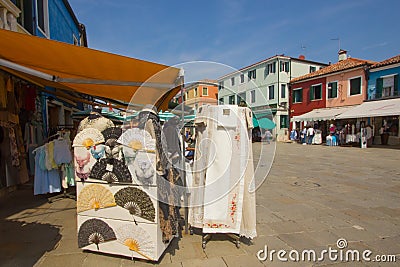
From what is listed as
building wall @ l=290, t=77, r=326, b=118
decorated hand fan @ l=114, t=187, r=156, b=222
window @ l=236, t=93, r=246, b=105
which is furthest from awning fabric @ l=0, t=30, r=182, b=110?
building wall @ l=290, t=77, r=326, b=118

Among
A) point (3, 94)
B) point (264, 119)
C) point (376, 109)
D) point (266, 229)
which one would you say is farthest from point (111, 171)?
point (376, 109)

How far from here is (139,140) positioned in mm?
2209

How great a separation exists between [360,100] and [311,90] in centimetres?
452

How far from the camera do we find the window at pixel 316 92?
803 inches

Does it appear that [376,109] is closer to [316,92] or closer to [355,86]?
[355,86]

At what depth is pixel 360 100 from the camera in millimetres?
17250

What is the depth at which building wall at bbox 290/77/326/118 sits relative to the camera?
2011 cm

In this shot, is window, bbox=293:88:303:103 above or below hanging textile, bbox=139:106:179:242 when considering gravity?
above

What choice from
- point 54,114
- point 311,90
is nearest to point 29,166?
point 54,114

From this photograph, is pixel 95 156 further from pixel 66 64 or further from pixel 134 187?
pixel 66 64

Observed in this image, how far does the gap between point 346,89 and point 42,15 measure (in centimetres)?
1947

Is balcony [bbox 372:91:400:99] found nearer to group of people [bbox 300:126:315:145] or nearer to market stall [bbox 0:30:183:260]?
group of people [bbox 300:126:315:145]

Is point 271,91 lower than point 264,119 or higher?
higher

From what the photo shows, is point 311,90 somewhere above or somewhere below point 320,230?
above
